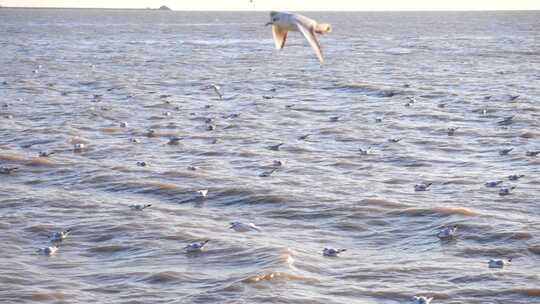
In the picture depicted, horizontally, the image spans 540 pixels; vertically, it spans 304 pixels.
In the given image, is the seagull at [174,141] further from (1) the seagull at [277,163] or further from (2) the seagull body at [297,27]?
(2) the seagull body at [297,27]

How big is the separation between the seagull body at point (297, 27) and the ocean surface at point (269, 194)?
24.8ft

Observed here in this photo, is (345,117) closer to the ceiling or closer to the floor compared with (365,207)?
closer to the ceiling

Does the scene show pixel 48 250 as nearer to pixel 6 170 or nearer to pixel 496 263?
pixel 6 170

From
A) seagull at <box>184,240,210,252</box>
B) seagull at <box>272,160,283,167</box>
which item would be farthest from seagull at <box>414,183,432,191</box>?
seagull at <box>184,240,210,252</box>

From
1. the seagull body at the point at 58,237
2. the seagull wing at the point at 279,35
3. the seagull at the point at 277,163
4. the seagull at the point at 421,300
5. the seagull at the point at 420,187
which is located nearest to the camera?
the seagull wing at the point at 279,35

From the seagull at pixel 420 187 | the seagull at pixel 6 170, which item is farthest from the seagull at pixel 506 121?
the seagull at pixel 6 170

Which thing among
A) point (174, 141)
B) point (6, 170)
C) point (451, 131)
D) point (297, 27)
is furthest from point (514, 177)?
point (297, 27)

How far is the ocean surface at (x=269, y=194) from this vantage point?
1489cm

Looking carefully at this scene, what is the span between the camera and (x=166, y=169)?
76.5ft

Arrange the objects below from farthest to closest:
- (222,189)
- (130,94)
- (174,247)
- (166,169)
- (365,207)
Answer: (130,94) < (166,169) < (222,189) < (365,207) < (174,247)

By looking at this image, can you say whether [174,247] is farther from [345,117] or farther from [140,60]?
[140,60]

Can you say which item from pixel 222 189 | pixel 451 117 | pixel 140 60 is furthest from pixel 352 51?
pixel 222 189

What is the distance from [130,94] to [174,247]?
79.9ft

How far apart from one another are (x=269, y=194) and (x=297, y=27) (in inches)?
550
